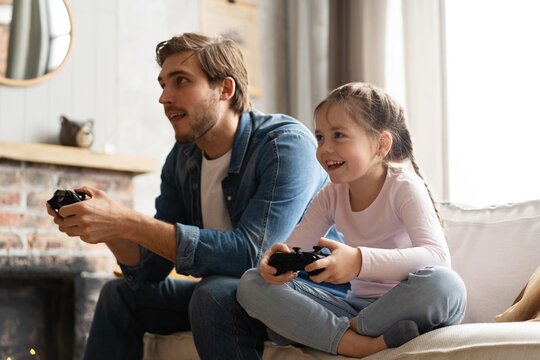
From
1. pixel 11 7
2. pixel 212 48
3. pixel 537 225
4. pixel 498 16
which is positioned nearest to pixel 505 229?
pixel 537 225

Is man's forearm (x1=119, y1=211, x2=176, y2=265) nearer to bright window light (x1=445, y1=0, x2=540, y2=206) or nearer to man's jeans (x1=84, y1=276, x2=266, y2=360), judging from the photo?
man's jeans (x1=84, y1=276, x2=266, y2=360)

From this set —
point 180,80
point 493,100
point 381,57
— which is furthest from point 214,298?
point 381,57

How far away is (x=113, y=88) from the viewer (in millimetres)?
3654

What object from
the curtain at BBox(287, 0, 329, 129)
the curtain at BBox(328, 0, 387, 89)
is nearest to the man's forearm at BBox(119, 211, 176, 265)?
the curtain at BBox(328, 0, 387, 89)

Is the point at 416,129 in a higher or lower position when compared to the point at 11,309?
higher

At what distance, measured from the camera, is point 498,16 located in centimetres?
337

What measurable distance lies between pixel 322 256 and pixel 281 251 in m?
0.12

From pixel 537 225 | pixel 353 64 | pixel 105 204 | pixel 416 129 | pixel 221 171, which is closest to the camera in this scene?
pixel 105 204

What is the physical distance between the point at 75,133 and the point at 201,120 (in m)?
1.43

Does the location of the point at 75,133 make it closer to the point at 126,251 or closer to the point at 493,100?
the point at 126,251

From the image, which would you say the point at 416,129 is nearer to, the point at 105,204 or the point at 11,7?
the point at 11,7

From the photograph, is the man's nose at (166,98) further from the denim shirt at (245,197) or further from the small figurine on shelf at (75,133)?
the small figurine on shelf at (75,133)

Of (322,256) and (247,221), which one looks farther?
(247,221)

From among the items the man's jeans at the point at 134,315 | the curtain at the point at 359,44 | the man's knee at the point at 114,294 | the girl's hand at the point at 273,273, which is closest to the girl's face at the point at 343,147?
the girl's hand at the point at 273,273
